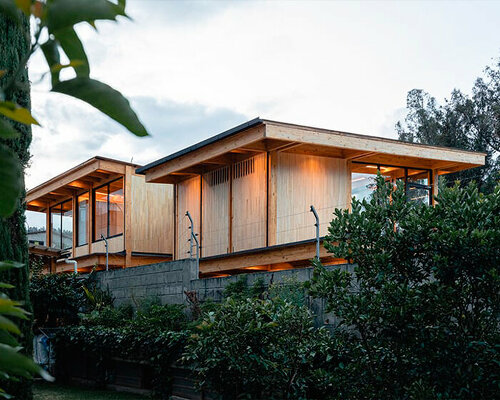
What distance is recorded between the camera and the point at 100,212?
2456 centimetres

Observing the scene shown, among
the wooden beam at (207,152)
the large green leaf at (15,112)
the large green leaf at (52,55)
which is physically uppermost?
the wooden beam at (207,152)

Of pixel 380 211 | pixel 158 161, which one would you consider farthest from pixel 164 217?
pixel 380 211

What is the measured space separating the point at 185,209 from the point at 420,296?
47.9 ft

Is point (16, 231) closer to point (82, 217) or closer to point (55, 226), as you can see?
point (82, 217)

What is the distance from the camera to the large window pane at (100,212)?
24234mm

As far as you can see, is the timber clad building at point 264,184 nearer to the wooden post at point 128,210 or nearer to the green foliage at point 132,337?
the wooden post at point 128,210

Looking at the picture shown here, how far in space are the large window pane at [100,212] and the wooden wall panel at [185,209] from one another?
4.51 metres

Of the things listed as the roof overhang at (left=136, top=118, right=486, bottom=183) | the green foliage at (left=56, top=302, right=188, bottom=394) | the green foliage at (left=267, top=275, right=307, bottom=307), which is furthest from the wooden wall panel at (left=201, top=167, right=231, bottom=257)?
the green foliage at (left=267, top=275, right=307, bottom=307)

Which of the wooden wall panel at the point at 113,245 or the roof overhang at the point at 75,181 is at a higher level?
the roof overhang at the point at 75,181

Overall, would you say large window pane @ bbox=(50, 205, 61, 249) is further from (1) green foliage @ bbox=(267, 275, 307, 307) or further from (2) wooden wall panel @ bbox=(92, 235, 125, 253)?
(1) green foliage @ bbox=(267, 275, 307, 307)

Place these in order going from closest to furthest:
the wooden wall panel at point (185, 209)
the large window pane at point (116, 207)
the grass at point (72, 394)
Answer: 1. the grass at point (72, 394)
2. the wooden wall panel at point (185, 209)
3. the large window pane at point (116, 207)

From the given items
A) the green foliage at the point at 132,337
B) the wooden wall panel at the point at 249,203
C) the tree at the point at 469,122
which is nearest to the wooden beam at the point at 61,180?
the wooden wall panel at the point at 249,203

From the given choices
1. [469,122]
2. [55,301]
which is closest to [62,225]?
[55,301]

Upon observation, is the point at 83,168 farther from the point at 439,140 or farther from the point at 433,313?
the point at 433,313
